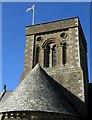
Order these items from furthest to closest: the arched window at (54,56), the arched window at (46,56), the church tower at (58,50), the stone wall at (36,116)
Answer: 1. the arched window at (46,56)
2. the arched window at (54,56)
3. the church tower at (58,50)
4. the stone wall at (36,116)

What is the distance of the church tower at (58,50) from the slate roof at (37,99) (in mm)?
2704

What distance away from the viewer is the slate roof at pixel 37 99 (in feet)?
50.1

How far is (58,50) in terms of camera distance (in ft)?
72.4

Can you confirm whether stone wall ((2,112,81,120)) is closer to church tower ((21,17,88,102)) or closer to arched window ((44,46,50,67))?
church tower ((21,17,88,102))

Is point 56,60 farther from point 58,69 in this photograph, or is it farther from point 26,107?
point 26,107

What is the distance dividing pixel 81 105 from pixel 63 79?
9.64ft

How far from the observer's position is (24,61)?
22.7 meters

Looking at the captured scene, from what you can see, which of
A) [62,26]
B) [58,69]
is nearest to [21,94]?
[58,69]

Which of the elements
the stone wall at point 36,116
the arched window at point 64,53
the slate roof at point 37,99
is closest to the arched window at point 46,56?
the arched window at point 64,53

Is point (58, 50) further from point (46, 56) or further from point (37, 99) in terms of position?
point (37, 99)

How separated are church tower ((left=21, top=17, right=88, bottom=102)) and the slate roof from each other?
2.70 m

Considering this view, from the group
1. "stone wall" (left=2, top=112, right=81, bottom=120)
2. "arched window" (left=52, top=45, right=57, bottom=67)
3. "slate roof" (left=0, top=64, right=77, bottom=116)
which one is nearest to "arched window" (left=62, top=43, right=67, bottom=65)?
"arched window" (left=52, top=45, right=57, bottom=67)

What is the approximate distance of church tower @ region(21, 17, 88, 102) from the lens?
20.2 meters

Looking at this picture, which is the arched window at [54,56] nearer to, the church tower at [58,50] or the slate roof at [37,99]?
the church tower at [58,50]
